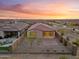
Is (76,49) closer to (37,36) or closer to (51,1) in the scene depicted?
(51,1)

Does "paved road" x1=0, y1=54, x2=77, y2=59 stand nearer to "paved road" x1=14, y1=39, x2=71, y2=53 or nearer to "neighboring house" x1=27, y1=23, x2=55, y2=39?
"paved road" x1=14, y1=39, x2=71, y2=53

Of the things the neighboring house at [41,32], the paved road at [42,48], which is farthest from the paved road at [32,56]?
the neighboring house at [41,32]

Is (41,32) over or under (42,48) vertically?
over

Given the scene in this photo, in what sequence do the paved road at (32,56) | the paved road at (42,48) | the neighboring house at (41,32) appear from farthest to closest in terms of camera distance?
the neighboring house at (41,32)
the paved road at (42,48)
the paved road at (32,56)

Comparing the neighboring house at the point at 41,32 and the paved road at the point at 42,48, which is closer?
the paved road at the point at 42,48

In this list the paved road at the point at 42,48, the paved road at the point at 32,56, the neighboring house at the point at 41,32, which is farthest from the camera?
the neighboring house at the point at 41,32

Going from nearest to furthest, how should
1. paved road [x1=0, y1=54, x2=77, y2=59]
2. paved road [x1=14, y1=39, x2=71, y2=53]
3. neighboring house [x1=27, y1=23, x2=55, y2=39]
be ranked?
paved road [x1=0, y1=54, x2=77, y2=59], paved road [x1=14, y1=39, x2=71, y2=53], neighboring house [x1=27, y1=23, x2=55, y2=39]

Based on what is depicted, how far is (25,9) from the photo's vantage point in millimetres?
7500

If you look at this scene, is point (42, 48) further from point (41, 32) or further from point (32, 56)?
point (41, 32)

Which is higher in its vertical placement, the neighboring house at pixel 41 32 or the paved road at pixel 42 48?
the neighboring house at pixel 41 32

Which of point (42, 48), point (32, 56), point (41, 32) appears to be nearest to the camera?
point (32, 56)

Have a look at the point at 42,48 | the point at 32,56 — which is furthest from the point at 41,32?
the point at 32,56

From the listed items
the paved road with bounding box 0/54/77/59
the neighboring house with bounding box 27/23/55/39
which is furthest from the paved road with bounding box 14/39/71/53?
the neighboring house with bounding box 27/23/55/39

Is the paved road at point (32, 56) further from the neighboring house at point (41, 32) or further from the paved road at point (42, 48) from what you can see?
the neighboring house at point (41, 32)
